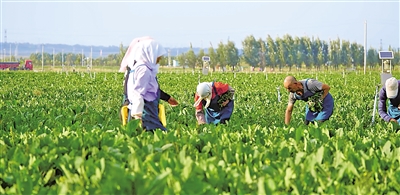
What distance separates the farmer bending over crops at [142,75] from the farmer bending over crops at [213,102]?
188cm

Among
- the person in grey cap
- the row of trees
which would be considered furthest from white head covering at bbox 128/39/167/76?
the row of trees

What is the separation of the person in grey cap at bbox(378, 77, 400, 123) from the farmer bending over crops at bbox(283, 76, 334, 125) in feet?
2.31

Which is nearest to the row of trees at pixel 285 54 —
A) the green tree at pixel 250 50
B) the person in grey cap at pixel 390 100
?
the green tree at pixel 250 50

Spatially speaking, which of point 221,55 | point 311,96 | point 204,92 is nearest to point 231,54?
point 221,55

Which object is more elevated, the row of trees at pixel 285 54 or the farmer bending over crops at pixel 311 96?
the row of trees at pixel 285 54

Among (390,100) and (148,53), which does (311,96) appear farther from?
(148,53)

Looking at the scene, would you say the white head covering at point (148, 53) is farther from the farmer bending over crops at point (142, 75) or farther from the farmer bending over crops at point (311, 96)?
the farmer bending over crops at point (311, 96)

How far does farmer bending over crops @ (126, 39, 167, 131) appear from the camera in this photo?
6.62 meters

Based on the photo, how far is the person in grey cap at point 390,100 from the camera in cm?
888

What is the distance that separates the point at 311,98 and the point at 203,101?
146 cm

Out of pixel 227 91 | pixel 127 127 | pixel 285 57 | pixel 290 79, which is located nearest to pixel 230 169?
pixel 127 127

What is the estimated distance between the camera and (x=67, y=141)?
579cm

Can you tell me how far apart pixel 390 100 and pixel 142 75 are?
4339 mm

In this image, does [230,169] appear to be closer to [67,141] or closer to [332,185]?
[332,185]
